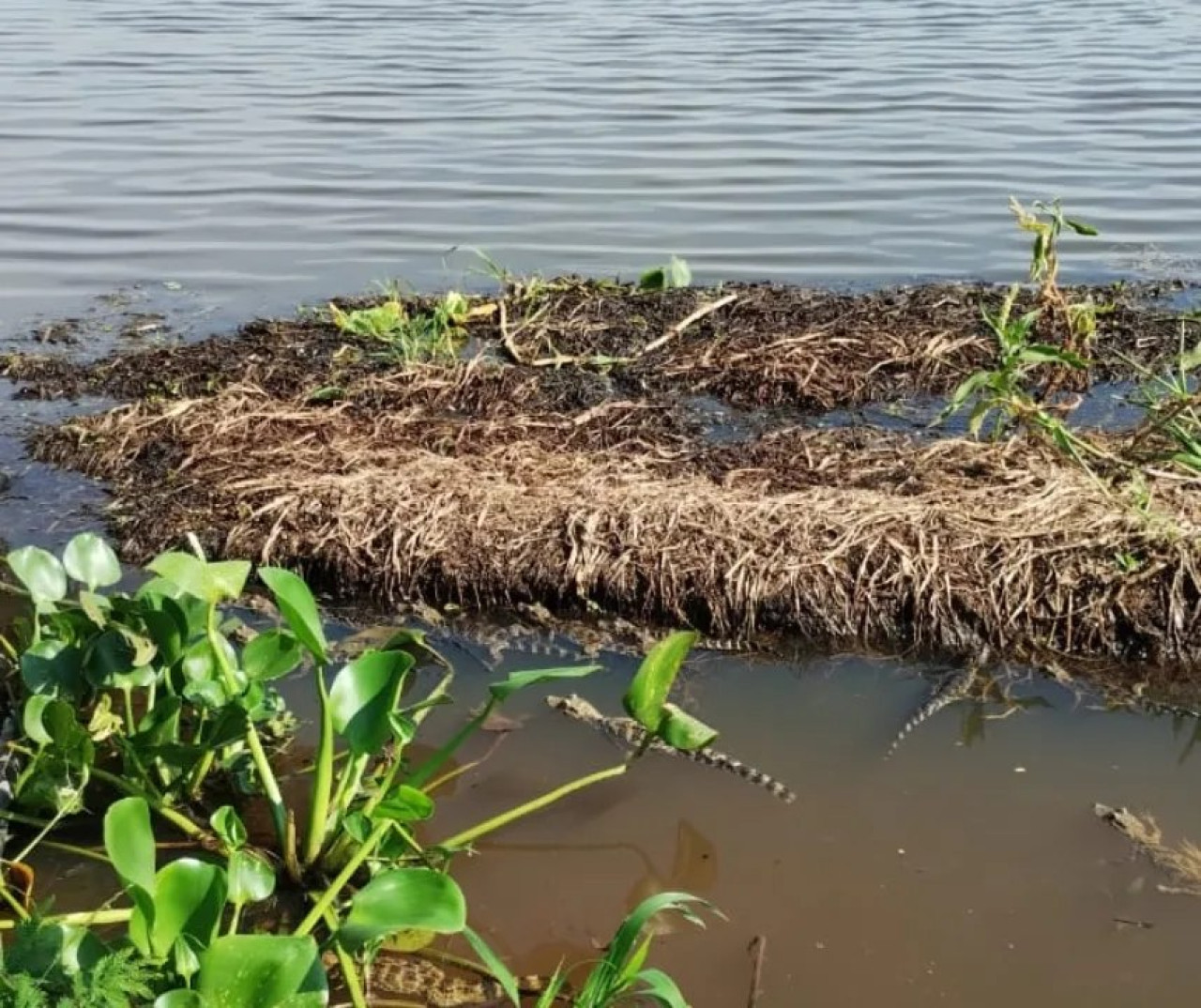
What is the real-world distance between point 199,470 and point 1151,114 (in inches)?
312

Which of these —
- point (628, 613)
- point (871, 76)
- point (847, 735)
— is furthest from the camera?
point (871, 76)

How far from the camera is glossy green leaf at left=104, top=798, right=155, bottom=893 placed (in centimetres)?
215

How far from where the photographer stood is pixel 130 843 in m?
2.18

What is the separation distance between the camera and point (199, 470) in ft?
14.8

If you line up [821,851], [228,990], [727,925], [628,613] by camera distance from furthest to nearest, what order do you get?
[628,613] → [821,851] → [727,925] → [228,990]

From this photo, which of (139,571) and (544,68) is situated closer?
(139,571)

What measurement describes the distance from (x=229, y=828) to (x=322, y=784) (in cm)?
18

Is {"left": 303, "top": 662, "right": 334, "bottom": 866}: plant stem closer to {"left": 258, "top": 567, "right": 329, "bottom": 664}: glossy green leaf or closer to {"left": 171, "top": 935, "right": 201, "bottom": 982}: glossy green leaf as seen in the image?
{"left": 258, "top": 567, "right": 329, "bottom": 664}: glossy green leaf

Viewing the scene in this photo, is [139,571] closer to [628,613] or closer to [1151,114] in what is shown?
[628,613]

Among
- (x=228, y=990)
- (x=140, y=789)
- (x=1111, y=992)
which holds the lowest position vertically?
(x=1111, y=992)

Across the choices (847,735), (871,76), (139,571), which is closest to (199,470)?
(139,571)

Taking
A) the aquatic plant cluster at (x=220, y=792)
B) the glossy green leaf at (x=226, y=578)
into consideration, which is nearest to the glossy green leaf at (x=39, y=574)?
the aquatic plant cluster at (x=220, y=792)

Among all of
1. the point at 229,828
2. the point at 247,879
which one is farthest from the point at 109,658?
the point at 247,879

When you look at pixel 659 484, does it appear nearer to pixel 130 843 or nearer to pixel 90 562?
pixel 90 562
